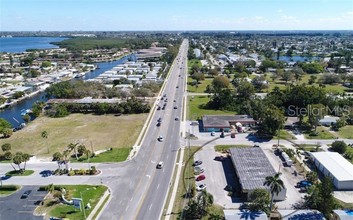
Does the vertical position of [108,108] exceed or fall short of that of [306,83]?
it falls short

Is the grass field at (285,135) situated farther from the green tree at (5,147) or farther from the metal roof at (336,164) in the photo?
the green tree at (5,147)

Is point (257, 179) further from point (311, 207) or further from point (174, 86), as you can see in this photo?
point (174, 86)

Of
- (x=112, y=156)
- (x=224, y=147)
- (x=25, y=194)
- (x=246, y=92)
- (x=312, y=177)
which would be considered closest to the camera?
(x=25, y=194)

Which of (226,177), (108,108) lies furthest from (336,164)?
(108,108)

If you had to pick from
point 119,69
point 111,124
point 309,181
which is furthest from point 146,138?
point 119,69

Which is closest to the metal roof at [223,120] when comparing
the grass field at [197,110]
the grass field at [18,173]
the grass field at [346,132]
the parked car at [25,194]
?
the grass field at [197,110]

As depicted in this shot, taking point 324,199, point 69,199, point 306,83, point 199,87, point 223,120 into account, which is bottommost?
point 69,199

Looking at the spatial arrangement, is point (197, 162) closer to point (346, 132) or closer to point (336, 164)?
point (336, 164)
